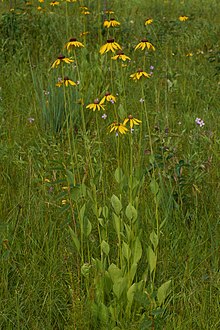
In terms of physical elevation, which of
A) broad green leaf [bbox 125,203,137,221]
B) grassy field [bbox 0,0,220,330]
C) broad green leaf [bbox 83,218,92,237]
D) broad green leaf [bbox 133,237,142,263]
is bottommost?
grassy field [bbox 0,0,220,330]

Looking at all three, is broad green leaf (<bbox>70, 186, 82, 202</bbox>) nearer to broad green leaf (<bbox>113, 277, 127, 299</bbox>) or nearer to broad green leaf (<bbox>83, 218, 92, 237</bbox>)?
broad green leaf (<bbox>83, 218, 92, 237</bbox>)

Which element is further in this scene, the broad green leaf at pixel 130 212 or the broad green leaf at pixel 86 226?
the broad green leaf at pixel 86 226

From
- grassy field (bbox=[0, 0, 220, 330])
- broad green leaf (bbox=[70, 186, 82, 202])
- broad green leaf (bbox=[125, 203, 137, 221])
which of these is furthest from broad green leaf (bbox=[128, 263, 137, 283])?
broad green leaf (bbox=[70, 186, 82, 202])

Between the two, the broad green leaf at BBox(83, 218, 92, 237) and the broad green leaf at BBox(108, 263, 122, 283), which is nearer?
the broad green leaf at BBox(108, 263, 122, 283)

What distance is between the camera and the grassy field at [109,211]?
1667 mm

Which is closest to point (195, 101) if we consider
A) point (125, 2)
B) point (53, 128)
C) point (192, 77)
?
point (192, 77)

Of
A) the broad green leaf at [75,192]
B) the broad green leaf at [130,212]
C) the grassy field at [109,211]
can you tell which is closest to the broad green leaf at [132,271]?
the grassy field at [109,211]

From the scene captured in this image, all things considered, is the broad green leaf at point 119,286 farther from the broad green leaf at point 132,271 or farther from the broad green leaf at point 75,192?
the broad green leaf at point 75,192

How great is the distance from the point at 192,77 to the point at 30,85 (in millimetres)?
1098

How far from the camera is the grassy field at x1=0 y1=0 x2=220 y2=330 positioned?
1667mm

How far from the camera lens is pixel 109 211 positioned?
6.97 ft

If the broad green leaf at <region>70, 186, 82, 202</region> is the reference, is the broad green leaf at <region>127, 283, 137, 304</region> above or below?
below

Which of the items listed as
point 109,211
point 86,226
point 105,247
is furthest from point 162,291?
point 109,211

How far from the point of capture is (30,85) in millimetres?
3707
